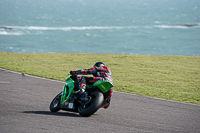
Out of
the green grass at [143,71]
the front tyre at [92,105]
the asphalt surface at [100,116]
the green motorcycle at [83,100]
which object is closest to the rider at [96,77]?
the green motorcycle at [83,100]

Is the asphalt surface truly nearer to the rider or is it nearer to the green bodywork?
the green bodywork

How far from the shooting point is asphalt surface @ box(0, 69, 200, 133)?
7496 mm

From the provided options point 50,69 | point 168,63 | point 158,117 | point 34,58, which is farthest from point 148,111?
point 34,58

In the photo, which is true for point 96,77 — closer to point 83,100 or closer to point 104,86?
point 104,86

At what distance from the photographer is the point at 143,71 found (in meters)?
19.5

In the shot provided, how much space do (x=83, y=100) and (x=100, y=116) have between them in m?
0.79

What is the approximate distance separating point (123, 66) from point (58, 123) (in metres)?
13.8

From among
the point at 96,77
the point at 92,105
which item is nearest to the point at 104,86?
the point at 96,77

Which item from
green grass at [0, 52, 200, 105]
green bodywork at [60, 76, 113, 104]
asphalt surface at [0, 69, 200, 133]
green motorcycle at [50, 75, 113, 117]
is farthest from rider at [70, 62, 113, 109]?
green grass at [0, 52, 200, 105]

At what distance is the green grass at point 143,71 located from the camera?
14.2 meters

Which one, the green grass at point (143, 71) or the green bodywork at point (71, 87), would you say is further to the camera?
the green grass at point (143, 71)

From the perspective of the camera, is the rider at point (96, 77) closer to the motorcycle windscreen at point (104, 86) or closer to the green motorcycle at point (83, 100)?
the green motorcycle at point (83, 100)

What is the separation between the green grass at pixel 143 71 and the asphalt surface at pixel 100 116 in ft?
7.25

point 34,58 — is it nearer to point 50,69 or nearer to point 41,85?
point 50,69
